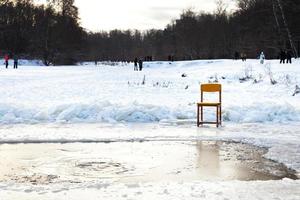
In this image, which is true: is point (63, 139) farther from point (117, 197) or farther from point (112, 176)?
point (117, 197)

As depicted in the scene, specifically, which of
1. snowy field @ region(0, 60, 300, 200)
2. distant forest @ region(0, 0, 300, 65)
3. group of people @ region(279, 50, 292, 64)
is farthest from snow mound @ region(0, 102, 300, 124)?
distant forest @ region(0, 0, 300, 65)

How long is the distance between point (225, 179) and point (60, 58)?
8717 cm

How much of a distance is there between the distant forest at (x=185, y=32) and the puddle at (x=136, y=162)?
188ft

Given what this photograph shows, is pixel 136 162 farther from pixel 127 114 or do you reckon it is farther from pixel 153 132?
pixel 127 114

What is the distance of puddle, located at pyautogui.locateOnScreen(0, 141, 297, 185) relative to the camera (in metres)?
8.54

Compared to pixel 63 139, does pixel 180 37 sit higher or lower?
higher

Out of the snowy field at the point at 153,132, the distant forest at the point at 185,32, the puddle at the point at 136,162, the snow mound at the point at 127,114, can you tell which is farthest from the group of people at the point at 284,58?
the puddle at the point at 136,162

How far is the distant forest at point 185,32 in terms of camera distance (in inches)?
2881

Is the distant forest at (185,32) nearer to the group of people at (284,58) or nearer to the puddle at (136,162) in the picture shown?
the group of people at (284,58)

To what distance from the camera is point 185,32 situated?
113 m

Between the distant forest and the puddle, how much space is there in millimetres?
57170

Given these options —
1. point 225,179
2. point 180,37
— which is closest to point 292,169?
point 225,179

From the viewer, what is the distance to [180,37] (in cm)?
11269

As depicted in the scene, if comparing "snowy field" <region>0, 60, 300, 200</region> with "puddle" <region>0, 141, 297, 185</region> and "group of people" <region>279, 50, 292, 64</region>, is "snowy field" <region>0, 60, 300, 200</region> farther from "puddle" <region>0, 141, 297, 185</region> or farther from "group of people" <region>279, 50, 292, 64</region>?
"group of people" <region>279, 50, 292, 64</region>
